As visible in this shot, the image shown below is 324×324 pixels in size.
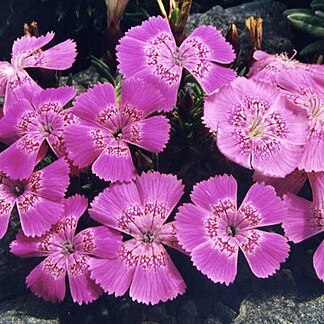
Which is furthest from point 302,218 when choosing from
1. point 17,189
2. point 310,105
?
point 17,189

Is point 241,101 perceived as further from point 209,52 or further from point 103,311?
point 103,311

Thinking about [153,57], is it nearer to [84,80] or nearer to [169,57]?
[169,57]

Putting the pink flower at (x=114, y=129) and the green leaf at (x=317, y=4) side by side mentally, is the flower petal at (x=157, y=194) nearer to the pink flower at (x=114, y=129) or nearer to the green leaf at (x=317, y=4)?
the pink flower at (x=114, y=129)

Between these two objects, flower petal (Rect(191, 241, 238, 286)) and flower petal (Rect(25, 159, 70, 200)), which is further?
flower petal (Rect(25, 159, 70, 200))

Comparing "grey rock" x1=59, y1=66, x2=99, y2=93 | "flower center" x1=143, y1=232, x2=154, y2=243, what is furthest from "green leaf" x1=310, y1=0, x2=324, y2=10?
"flower center" x1=143, y1=232, x2=154, y2=243

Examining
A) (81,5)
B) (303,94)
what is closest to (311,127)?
(303,94)

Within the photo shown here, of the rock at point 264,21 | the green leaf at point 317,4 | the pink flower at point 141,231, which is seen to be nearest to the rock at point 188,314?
the pink flower at point 141,231

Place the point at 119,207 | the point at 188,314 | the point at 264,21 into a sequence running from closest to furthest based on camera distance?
the point at 119,207
the point at 188,314
the point at 264,21

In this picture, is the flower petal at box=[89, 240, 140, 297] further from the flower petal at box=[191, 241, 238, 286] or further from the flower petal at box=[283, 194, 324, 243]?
the flower petal at box=[283, 194, 324, 243]
